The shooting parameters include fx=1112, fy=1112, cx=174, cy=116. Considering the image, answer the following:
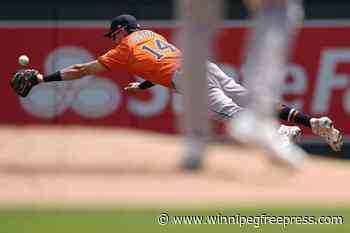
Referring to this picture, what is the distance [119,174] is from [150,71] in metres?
14.6

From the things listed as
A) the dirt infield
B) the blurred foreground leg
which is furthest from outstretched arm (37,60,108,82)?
the dirt infield

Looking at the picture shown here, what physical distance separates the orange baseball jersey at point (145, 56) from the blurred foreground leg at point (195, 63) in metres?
2.00

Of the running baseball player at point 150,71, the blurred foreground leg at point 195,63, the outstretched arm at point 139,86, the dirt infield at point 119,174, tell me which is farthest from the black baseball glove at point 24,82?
the dirt infield at point 119,174

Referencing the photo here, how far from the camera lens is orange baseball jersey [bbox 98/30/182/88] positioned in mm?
4854

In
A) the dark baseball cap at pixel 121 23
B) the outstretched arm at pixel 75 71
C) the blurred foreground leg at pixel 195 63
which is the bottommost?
the outstretched arm at pixel 75 71

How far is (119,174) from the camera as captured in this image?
2003 cm

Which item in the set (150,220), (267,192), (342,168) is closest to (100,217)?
(150,220)

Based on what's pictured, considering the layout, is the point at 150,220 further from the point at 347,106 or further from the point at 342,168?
the point at 342,168

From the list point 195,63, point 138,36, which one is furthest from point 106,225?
point 195,63

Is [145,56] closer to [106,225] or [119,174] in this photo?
[106,225]

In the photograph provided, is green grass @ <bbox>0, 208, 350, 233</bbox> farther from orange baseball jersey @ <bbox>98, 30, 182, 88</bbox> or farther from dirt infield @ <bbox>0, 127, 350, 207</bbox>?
dirt infield @ <bbox>0, 127, 350, 207</bbox>

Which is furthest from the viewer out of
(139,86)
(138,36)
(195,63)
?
(139,86)

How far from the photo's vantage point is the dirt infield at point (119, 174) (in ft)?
52.2

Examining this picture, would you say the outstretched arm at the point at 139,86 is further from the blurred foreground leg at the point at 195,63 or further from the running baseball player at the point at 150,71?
the blurred foreground leg at the point at 195,63
